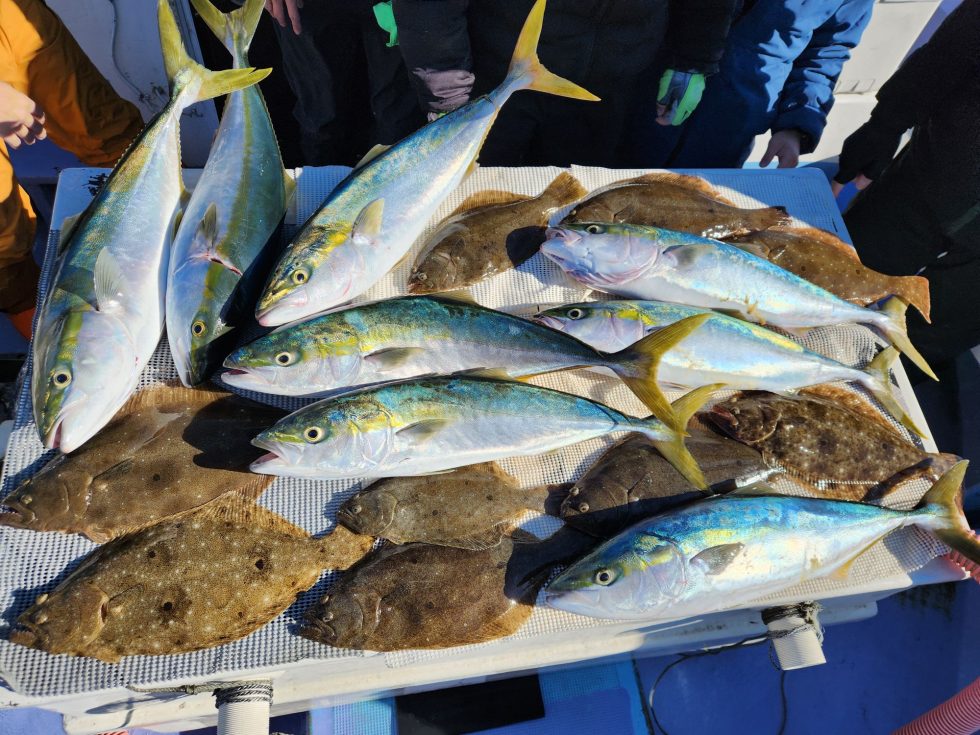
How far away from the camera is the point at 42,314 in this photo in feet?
6.05

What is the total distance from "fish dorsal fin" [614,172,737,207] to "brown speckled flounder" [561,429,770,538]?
1.28m

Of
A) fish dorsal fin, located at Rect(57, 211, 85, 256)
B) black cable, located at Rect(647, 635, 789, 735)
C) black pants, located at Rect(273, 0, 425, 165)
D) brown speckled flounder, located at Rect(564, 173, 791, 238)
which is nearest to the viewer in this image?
fish dorsal fin, located at Rect(57, 211, 85, 256)

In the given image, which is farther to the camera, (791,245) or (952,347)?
(952,347)

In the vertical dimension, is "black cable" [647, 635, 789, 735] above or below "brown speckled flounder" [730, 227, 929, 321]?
below

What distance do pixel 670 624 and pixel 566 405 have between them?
1051mm

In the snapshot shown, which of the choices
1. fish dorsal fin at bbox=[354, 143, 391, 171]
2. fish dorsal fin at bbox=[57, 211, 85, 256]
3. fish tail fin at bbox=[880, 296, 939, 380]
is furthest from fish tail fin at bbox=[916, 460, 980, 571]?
fish dorsal fin at bbox=[57, 211, 85, 256]

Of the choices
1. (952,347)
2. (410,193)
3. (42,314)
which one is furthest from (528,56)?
(952,347)

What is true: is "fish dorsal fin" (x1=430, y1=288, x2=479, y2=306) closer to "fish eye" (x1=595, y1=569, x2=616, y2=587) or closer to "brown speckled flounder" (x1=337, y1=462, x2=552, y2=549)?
"brown speckled flounder" (x1=337, y1=462, x2=552, y2=549)

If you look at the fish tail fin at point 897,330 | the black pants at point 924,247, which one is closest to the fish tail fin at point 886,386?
the fish tail fin at point 897,330

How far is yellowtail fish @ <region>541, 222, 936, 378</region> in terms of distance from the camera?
7.39ft

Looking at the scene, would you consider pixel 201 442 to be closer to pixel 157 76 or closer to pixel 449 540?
pixel 449 540

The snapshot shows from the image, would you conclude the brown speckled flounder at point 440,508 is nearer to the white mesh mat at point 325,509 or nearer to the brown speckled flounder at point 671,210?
the white mesh mat at point 325,509

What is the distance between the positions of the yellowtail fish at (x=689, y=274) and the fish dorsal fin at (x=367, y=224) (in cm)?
68

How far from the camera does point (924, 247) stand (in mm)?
3510
